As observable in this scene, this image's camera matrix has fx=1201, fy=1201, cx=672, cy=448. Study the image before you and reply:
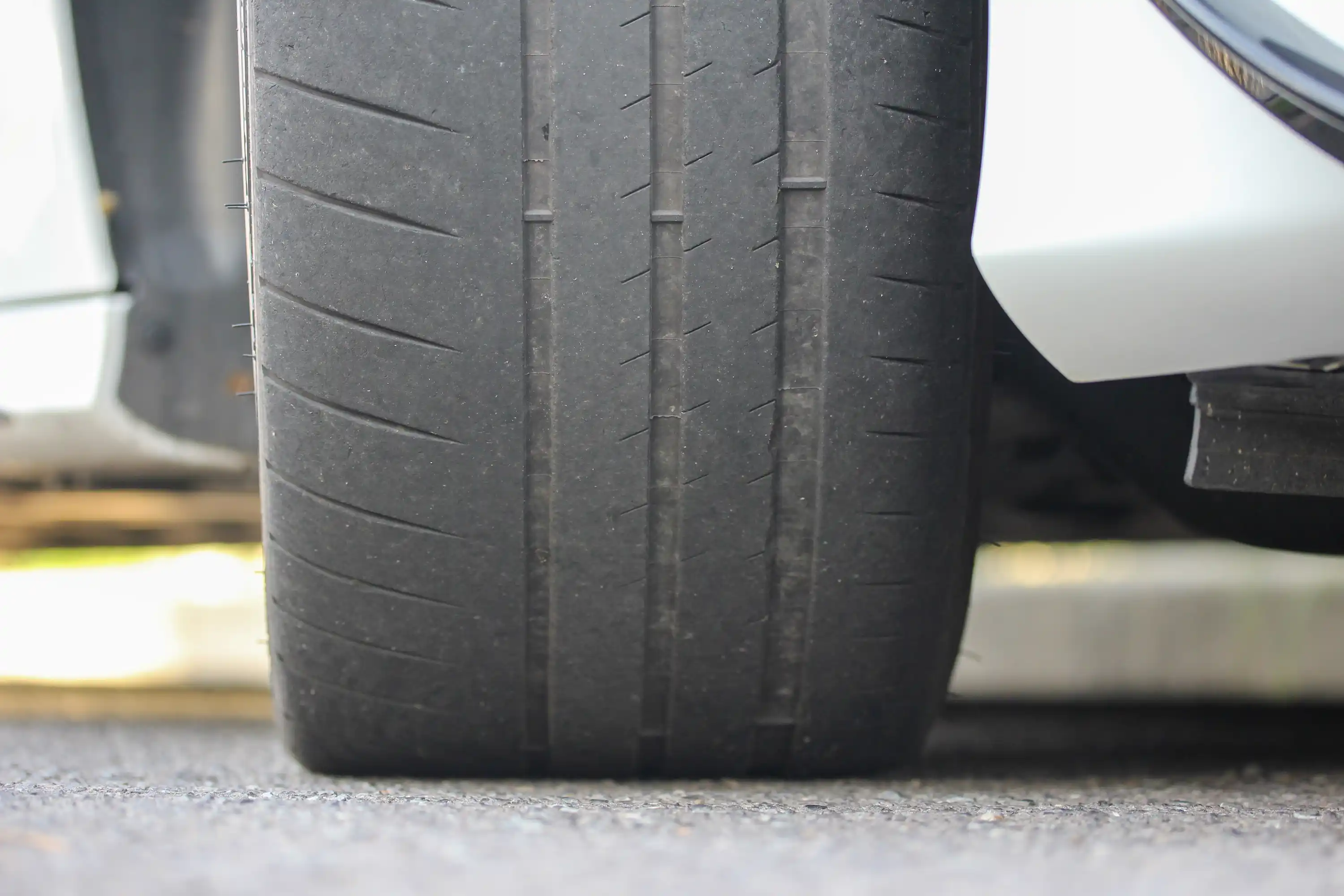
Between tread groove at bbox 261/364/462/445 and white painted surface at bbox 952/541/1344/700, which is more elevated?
tread groove at bbox 261/364/462/445

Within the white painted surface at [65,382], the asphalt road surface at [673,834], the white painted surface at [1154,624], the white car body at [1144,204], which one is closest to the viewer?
the asphalt road surface at [673,834]

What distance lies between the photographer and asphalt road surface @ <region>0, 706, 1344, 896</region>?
1.57 feet

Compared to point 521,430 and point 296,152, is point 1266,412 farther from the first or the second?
point 296,152

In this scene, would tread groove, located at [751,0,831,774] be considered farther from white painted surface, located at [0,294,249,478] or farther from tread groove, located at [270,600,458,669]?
white painted surface, located at [0,294,249,478]

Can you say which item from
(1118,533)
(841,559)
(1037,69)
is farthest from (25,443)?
(1118,533)

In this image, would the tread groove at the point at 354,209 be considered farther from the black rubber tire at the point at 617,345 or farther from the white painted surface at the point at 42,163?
the white painted surface at the point at 42,163

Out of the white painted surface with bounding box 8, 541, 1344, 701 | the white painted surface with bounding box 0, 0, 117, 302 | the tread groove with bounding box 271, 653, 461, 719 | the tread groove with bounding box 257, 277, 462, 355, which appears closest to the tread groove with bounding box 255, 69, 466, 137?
the tread groove with bounding box 257, 277, 462, 355

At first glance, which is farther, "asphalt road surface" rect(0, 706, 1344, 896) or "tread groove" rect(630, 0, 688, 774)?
"tread groove" rect(630, 0, 688, 774)

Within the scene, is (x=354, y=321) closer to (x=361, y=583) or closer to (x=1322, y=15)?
(x=361, y=583)

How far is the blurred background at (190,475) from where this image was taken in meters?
1.14

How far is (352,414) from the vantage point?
750mm

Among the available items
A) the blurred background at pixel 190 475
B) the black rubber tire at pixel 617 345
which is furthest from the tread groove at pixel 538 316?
the blurred background at pixel 190 475

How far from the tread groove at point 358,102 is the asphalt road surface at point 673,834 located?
393 millimetres

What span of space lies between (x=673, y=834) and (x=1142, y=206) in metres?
0.39
